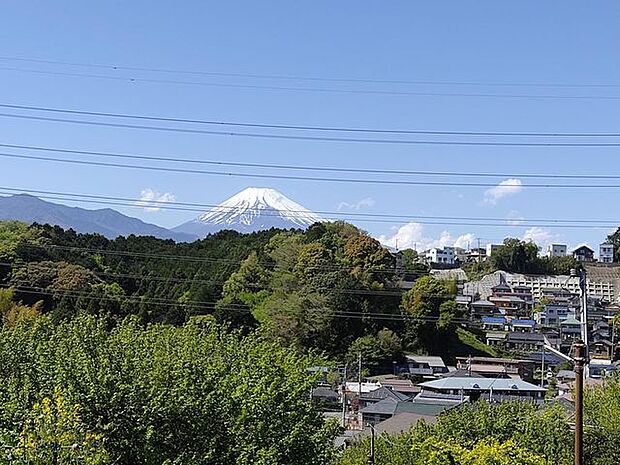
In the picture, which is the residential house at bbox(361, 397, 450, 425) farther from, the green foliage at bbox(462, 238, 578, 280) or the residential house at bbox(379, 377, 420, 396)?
the green foliage at bbox(462, 238, 578, 280)

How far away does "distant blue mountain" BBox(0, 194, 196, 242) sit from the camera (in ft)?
460

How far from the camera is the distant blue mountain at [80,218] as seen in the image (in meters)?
140

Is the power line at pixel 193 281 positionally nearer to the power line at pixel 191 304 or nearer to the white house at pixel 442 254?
the power line at pixel 191 304

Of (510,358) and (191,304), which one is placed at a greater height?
(191,304)

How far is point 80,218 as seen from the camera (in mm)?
174125

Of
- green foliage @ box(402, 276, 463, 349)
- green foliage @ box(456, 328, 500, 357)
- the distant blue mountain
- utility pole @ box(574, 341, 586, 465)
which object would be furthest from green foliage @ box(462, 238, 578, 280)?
the distant blue mountain

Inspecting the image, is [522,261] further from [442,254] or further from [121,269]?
[121,269]

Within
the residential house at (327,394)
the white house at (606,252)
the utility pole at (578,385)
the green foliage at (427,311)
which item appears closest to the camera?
the utility pole at (578,385)

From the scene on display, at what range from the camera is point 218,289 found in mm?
34969

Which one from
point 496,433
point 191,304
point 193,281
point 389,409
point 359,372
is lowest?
point 389,409

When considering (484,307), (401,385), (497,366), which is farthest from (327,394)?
(484,307)

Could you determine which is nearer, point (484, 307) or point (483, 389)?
point (483, 389)

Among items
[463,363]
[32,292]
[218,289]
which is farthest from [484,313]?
[32,292]

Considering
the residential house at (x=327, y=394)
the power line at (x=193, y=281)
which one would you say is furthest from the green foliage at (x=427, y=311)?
the residential house at (x=327, y=394)
